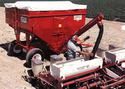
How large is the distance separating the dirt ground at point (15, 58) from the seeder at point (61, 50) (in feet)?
1.43

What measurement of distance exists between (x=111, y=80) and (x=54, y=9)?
3.85 m

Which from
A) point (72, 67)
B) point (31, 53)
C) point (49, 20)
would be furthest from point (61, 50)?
point (72, 67)

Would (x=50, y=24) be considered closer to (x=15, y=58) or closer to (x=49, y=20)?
(x=49, y=20)

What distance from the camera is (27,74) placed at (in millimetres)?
10156

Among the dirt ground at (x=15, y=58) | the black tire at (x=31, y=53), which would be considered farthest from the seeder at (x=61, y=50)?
the dirt ground at (x=15, y=58)

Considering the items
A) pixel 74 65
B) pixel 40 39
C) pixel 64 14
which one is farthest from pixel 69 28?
pixel 74 65

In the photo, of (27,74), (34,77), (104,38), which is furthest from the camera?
(104,38)

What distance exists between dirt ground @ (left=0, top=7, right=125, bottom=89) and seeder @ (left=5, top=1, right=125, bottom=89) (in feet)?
1.43

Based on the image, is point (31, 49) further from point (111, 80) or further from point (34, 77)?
point (111, 80)

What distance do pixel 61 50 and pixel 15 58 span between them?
5.93 ft

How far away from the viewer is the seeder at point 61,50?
8586mm

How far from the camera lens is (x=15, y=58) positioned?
38.6ft

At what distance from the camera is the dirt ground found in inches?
369

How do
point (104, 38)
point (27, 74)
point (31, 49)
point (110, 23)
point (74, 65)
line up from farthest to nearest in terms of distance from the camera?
point (110, 23) < point (104, 38) < point (31, 49) < point (27, 74) < point (74, 65)
